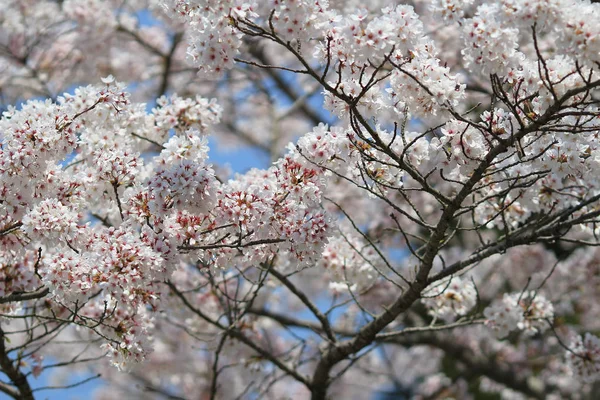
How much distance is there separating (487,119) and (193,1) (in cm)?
160

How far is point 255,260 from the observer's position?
372cm

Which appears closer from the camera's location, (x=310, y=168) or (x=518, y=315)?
(x=310, y=168)

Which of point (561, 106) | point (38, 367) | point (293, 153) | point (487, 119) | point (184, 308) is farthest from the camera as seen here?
point (184, 308)

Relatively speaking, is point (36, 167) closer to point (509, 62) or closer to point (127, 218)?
point (127, 218)

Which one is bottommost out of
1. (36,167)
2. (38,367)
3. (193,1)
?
(38,367)

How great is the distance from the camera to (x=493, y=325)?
4738 millimetres

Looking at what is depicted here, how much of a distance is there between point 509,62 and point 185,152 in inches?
67.0

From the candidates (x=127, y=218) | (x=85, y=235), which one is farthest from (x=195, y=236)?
(x=85, y=235)

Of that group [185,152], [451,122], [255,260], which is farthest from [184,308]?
[451,122]

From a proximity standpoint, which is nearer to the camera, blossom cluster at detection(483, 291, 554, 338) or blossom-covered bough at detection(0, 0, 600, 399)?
blossom-covered bough at detection(0, 0, 600, 399)

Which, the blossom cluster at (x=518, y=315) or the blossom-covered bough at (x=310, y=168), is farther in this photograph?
the blossom cluster at (x=518, y=315)

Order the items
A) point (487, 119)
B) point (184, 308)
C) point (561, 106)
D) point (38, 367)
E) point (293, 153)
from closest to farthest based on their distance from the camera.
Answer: point (561, 106) < point (487, 119) < point (293, 153) < point (38, 367) < point (184, 308)

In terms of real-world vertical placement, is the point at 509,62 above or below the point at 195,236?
above

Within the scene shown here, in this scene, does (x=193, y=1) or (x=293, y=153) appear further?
(x=293, y=153)
